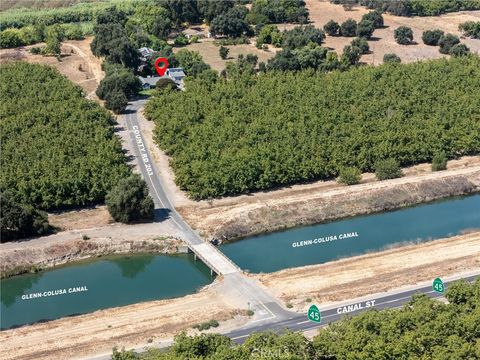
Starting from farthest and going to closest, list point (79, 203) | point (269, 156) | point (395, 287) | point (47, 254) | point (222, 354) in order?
point (269, 156) → point (79, 203) → point (47, 254) → point (395, 287) → point (222, 354)

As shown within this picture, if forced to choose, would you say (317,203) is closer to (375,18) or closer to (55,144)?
(55,144)

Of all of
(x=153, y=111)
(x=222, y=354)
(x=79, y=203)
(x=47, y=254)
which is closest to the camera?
(x=222, y=354)

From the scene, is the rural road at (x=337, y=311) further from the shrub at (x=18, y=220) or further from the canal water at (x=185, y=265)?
the shrub at (x=18, y=220)

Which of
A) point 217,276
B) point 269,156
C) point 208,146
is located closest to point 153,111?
point 208,146

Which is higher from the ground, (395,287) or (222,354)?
(222,354)

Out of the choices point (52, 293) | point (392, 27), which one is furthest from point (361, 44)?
point (52, 293)

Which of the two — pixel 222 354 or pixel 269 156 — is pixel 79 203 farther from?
pixel 222 354

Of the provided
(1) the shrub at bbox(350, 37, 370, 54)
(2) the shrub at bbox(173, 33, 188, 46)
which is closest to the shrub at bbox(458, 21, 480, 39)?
(1) the shrub at bbox(350, 37, 370, 54)
